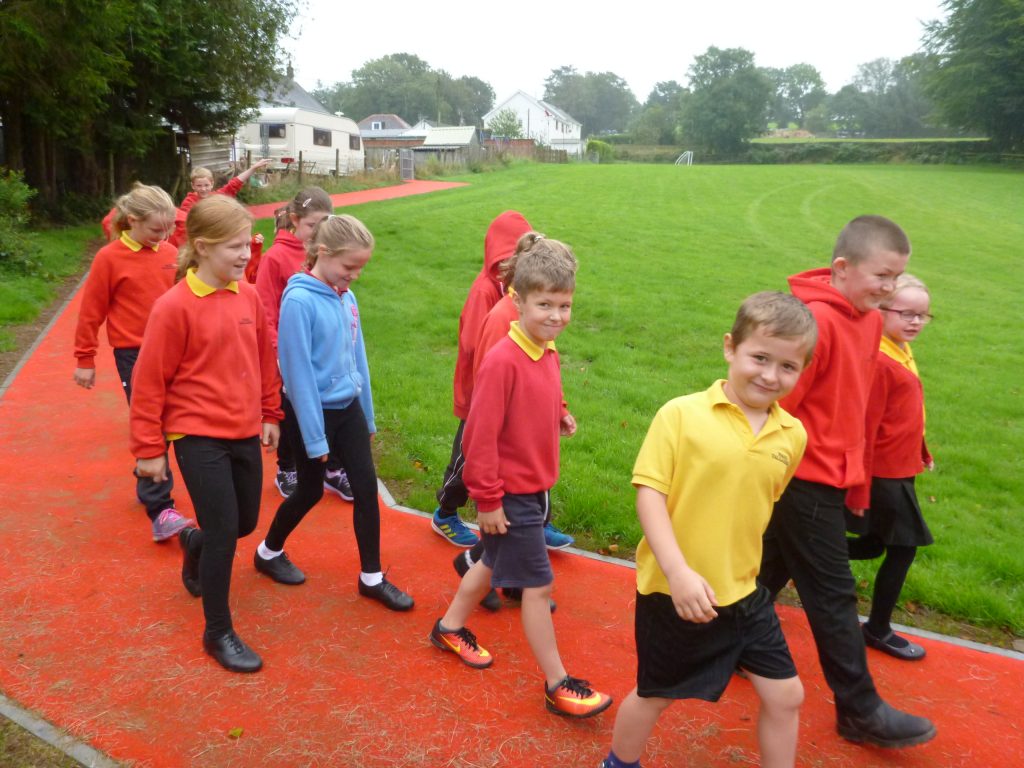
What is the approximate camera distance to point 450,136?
243 ft

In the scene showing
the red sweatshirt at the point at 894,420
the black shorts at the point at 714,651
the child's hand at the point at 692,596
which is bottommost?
the black shorts at the point at 714,651

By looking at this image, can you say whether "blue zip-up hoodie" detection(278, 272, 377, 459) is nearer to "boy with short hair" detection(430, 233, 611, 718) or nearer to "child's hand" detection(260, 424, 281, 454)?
"child's hand" detection(260, 424, 281, 454)

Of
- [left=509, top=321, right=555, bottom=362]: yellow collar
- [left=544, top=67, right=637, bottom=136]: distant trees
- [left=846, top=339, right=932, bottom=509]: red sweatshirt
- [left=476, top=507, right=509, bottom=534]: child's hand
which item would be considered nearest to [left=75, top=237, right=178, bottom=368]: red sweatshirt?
[left=509, top=321, right=555, bottom=362]: yellow collar

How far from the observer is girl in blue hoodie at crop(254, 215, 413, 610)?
370cm

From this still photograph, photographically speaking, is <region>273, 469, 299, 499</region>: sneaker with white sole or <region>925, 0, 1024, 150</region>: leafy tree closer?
<region>273, 469, 299, 499</region>: sneaker with white sole

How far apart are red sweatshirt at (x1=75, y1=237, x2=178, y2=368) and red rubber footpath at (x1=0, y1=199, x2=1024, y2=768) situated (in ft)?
3.68

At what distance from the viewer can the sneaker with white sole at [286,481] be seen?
5.52m

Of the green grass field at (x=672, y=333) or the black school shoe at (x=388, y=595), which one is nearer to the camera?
the black school shoe at (x=388, y=595)

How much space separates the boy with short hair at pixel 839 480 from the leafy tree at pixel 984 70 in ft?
196

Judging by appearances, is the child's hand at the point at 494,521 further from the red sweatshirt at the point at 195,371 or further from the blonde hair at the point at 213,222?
the blonde hair at the point at 213,222

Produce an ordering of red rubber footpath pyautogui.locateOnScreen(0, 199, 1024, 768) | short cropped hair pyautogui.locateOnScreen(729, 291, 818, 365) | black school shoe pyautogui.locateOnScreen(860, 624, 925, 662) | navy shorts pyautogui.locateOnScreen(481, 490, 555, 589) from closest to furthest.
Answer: short cropped hair pyautogui.locateOnScreen(729, 291, 818, 365), red rubber footpath pyautogui.locateOnScreen(0, 199, 1024, 768), navy shorts pyautogui.locateOnScreen(481, 490, 555, 589), black school shoe pyautogui.locateOnScreen(860, 624, 925, 662)

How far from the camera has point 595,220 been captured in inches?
849

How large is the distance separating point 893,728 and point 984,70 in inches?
2465

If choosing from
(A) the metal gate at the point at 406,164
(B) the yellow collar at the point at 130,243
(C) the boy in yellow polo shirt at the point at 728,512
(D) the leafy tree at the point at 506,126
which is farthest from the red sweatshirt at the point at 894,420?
(D) the leafy tree at the point at 506,126
